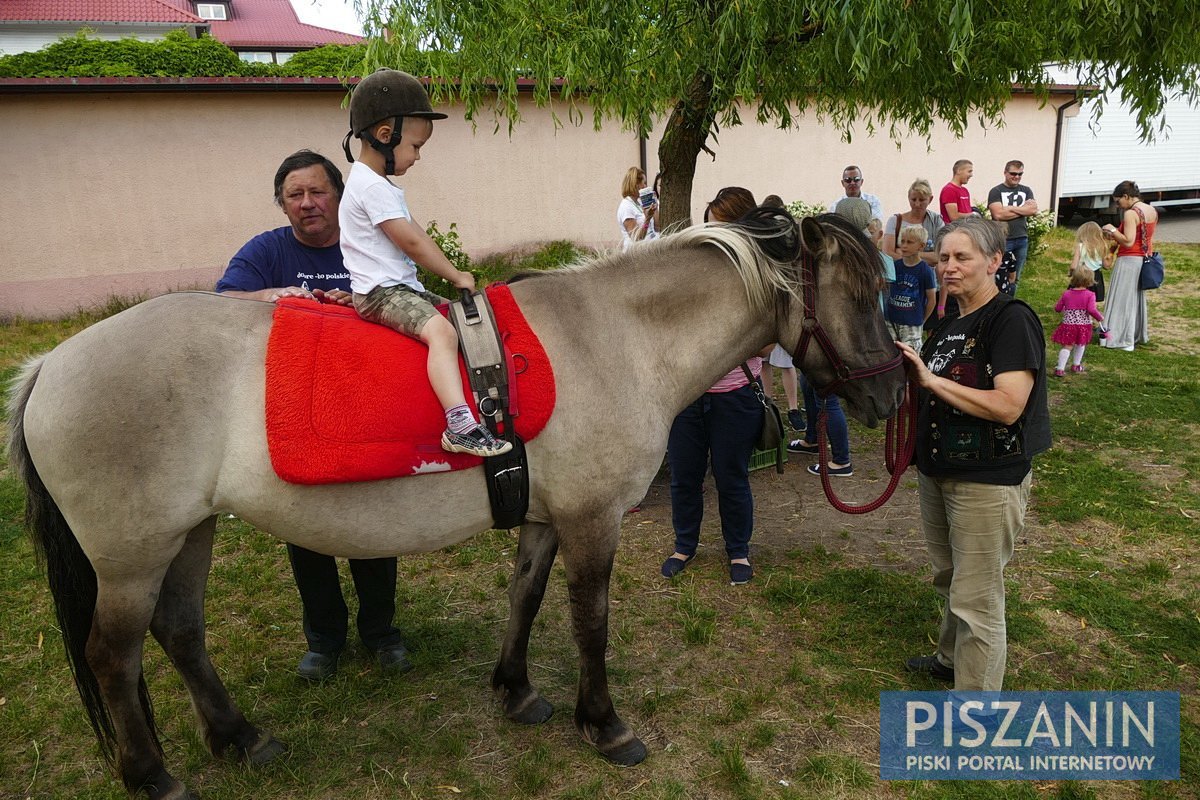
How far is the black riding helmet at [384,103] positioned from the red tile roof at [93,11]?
32.9 m

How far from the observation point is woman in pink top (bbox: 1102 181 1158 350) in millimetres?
8961

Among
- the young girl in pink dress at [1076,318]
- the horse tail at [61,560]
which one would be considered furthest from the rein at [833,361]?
the young girl in pink dress at [1076,318]

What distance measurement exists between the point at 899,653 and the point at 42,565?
12.2 ft

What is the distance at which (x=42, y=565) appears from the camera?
295 centimetres

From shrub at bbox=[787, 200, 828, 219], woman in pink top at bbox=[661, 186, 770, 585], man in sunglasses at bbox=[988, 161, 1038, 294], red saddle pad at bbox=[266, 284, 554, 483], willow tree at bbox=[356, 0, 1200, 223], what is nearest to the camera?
red saddle pad at bbox=[266, 284, 554, 483]

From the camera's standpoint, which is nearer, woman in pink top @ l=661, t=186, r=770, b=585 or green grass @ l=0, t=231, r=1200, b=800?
green grass @ l=0, t=231, r=1200, b=800

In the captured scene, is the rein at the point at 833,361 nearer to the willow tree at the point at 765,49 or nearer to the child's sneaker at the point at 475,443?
the child's sneaker at the point at 475,443

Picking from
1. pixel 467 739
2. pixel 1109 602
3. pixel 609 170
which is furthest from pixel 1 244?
pixel 1109 602

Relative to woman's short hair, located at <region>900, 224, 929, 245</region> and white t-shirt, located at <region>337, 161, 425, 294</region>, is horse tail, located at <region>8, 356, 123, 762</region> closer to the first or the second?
white t-shirt, located at <region>337, 161, 425, 294</region>

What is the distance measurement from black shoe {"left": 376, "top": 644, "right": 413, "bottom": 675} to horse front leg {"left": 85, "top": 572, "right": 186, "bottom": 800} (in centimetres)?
97

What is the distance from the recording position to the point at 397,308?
104 inches

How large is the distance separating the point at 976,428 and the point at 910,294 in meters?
4.24

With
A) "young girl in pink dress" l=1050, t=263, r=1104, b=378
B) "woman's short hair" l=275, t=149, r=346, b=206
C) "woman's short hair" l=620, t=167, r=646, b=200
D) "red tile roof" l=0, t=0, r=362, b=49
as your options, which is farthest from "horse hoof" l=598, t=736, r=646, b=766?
"red tile roof" l=0, t=0, r=362, b=49

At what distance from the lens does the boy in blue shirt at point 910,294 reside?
668 cm
